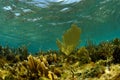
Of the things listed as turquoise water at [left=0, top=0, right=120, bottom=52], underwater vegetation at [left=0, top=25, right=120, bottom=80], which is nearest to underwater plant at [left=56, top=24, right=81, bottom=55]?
underwater vegetation at [left=0, top=25, right=120, bottom=80]

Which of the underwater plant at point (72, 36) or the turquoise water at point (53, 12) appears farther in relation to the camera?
the turquoise water at point (53, 12)

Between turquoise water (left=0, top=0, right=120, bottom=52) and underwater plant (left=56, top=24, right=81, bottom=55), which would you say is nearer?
underwater plant (left=56, top=24, right=81, bottom=55)

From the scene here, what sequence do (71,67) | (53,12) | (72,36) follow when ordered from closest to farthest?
(71,67) → (72,36) → (53,12)

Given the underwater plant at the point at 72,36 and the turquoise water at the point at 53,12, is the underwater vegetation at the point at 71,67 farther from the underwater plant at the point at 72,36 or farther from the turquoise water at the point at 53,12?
the turquoise water at the point at 53,12

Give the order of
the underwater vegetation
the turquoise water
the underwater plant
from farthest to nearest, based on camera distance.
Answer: the turquoise water, the underwater plant, the underwater vegetation

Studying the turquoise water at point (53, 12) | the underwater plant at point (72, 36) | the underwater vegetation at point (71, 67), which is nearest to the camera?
the underwater vegetation at point (71, 67)

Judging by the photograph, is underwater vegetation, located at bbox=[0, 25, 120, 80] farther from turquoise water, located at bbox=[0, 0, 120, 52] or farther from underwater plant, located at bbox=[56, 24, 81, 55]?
turquoise water, located at bbox=[0, 0, 120, 52]

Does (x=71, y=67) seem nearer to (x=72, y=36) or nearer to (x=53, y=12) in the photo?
(x=72, y=36)

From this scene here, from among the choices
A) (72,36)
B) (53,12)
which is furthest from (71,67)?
(53,12)

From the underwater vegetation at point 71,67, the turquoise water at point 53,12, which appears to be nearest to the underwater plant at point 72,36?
the underwater vegetation at point 71,67

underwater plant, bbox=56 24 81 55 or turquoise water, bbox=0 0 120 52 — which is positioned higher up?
underwater plant, bbox=56 24 81 55

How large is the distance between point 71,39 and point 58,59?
880 millimetres

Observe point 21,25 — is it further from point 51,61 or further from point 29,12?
point 51,61

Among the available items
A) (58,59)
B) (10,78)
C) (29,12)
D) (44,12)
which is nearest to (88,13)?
(44,12)
